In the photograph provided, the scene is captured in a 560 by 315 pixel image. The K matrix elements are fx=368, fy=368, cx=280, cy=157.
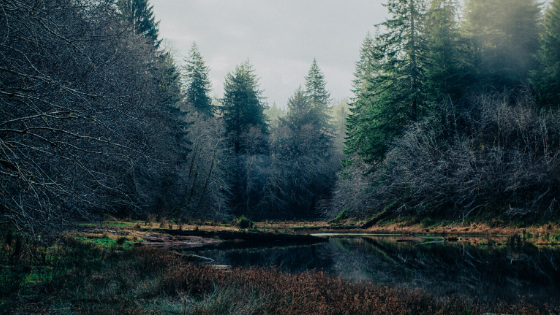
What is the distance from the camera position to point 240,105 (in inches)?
1898

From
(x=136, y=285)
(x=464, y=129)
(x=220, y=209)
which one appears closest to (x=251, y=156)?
(x=220, y=209)

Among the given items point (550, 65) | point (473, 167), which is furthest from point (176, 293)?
point (550, 65)

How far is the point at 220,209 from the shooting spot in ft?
112

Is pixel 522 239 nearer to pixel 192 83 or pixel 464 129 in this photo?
pixel 464 129

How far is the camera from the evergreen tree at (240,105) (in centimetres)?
4781

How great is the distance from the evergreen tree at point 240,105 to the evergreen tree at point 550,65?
2941cm

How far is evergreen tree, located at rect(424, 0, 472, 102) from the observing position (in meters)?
29.3

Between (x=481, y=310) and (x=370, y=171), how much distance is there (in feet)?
83.6

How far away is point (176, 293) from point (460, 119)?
27937 millimetres

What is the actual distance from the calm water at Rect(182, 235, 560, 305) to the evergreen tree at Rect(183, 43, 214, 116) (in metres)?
35.6

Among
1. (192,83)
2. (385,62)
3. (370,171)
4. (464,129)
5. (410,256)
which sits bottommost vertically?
(410,256)

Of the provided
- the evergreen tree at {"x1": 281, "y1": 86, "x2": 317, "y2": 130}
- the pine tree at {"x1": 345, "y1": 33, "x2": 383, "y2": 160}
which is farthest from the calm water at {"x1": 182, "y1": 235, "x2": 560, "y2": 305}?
the evergreen tree at {"x1": 281, "y1": 86, "x2": 317, "y2": 130}

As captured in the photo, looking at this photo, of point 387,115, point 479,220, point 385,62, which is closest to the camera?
point 479,220

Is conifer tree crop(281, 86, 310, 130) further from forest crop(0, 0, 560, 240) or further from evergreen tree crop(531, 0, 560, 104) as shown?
evergreen tree crop(531, 0, 560, 104)
